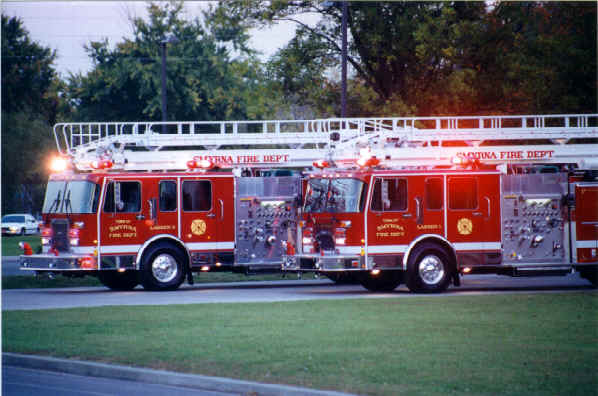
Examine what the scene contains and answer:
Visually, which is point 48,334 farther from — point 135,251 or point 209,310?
point 135,251

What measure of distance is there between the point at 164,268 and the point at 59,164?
3.02m

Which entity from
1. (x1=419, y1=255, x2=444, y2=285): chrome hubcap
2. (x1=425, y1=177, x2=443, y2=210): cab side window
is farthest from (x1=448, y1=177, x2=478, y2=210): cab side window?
(x1=419, y1=255, x2=444, y2=285): chrome hubcap

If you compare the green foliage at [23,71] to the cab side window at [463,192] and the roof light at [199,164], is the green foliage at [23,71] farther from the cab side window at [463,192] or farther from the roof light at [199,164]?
the cab side window at [463,192]

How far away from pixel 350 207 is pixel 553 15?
12.3 m

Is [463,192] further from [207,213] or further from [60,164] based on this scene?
[60,164]

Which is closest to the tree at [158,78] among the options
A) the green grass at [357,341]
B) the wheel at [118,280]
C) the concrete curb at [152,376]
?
the wheel at [118,280]

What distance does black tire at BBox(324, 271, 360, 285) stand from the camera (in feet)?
67.9

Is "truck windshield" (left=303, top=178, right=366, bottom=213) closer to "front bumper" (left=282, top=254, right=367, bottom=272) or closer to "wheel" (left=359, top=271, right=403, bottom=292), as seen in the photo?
"front bumper" (left=282, top=254, right=367, bottom=272)

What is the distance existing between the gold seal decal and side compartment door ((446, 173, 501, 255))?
513 cm

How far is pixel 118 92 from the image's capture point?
45.9 m

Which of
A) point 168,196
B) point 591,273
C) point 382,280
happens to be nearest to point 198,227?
point 168,196

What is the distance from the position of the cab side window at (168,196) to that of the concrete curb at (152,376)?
8921mm

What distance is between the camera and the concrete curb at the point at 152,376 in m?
9.16

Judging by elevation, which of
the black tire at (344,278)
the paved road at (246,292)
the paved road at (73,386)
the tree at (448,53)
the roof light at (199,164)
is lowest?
the paved road at (73,386)
